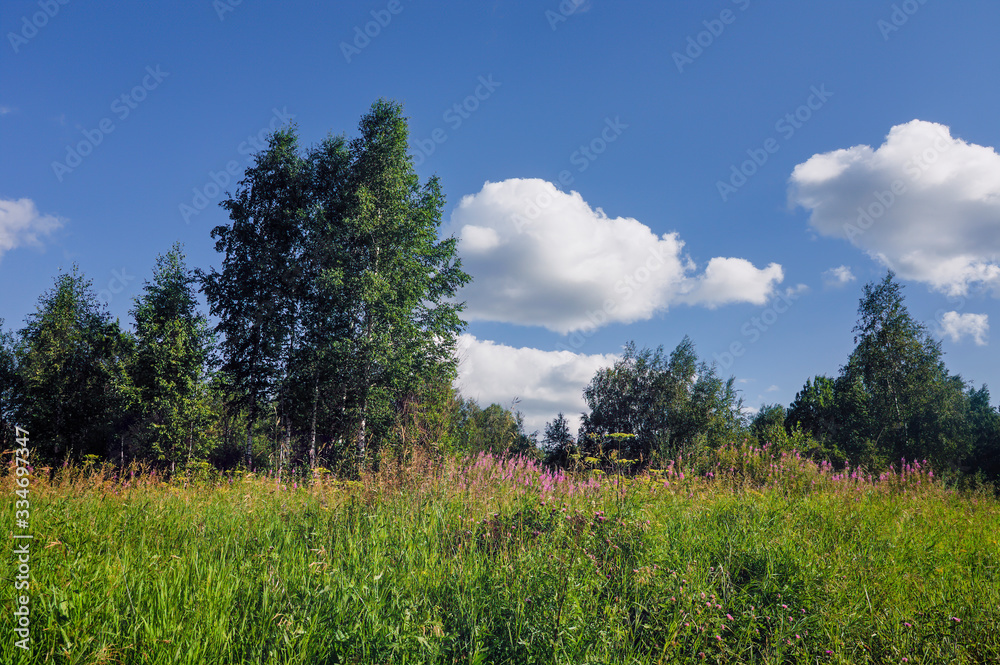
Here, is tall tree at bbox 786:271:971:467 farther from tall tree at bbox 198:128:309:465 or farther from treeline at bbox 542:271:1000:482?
tall tree at bbox 198:128:309:465

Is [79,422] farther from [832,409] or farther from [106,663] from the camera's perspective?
[832,409]

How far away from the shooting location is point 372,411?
60.1 ft

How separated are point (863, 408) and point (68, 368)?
45.6 meters

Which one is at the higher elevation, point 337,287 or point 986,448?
point 337,287

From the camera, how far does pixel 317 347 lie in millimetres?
18094

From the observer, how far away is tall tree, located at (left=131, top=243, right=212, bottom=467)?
2227 cm

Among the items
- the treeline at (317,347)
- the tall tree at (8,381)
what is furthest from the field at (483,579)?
the tall tree at (8,381)

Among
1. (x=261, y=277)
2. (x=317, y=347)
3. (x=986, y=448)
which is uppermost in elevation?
(x=261, y=277)

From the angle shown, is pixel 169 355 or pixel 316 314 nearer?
pixel 316 314

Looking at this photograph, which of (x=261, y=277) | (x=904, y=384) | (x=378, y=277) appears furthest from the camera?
(x=904, y=384)

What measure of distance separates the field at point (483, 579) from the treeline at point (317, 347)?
7.45 meters

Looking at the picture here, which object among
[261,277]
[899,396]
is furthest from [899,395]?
[261,277]

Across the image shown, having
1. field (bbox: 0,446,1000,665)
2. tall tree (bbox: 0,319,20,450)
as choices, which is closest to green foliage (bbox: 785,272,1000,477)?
field (bbox: 0,446,1000,665)

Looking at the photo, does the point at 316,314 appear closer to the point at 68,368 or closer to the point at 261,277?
the point at 261,277
